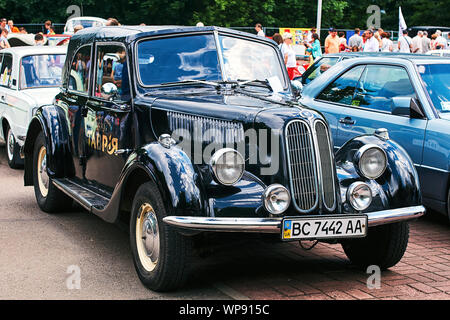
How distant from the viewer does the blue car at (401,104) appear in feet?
23.4

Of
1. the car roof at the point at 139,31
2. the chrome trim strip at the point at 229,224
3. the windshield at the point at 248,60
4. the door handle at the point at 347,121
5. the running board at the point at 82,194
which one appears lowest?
the running board at the point at 82,194

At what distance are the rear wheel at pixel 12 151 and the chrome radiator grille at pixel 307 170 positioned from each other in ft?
21.7

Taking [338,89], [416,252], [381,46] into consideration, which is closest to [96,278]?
[416,252]

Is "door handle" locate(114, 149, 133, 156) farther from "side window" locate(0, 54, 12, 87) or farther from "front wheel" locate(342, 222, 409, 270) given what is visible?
"side window" locate(0, 54, 12, 87)

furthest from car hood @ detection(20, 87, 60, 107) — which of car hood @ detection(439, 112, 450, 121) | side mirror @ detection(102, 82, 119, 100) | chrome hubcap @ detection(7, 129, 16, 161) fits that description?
car hood @ detection(439, 112, 450, 121)

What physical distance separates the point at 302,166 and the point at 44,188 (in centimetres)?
399

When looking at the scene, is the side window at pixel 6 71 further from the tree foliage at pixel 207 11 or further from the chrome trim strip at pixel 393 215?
the tree foliage at pixel 207 11

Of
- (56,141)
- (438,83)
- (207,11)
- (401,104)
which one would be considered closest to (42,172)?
(56,141)

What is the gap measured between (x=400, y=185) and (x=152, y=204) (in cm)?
191

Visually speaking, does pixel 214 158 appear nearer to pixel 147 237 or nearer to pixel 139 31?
pixel 147 237

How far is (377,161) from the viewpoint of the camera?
552cm

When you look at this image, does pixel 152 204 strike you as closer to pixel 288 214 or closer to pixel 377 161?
pixel 288 214

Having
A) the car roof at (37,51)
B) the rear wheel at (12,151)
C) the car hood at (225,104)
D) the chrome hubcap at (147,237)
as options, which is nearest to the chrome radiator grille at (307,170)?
the car hood at (225,104)

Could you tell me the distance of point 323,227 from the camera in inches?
195
